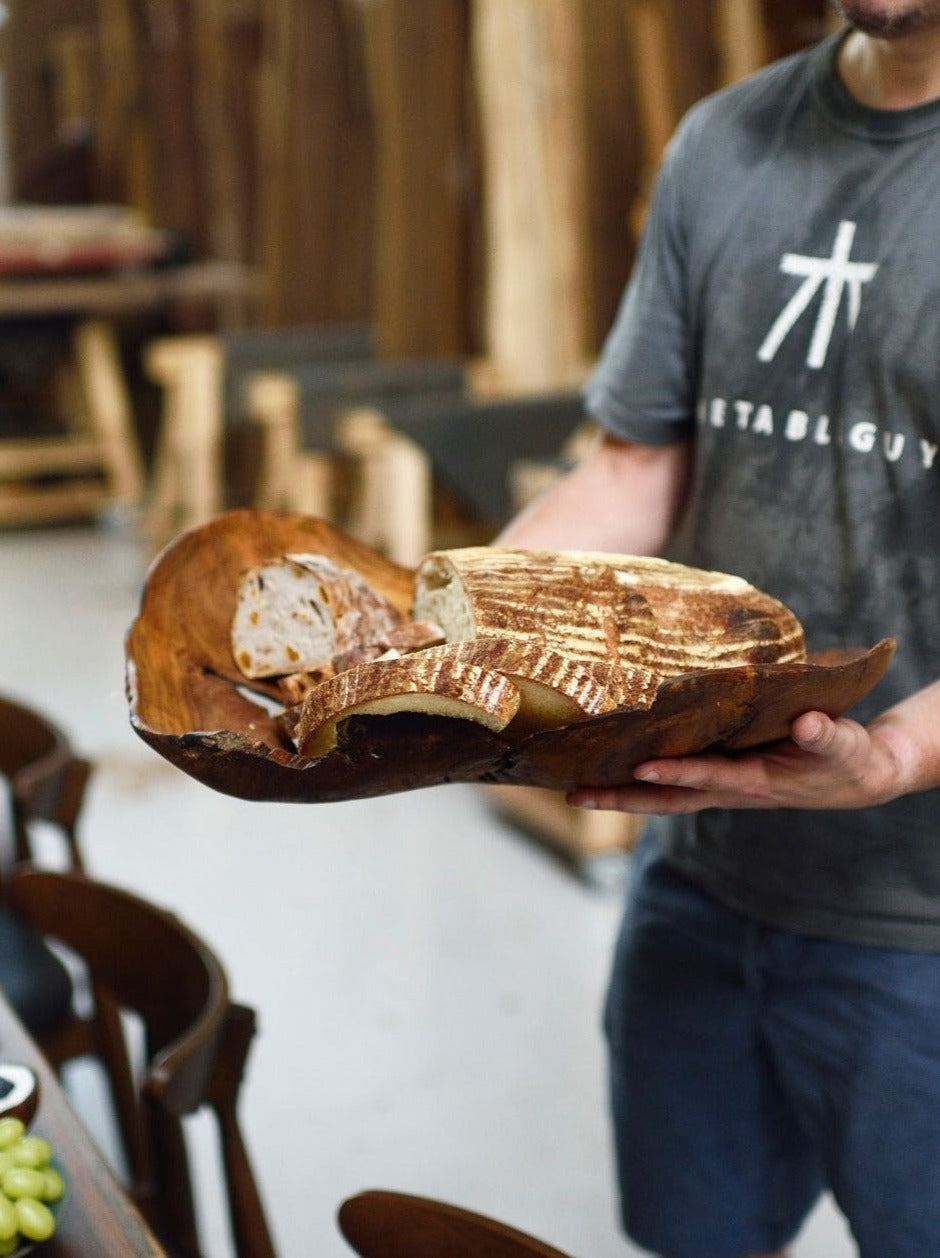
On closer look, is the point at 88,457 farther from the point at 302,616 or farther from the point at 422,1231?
the point at 422,1231

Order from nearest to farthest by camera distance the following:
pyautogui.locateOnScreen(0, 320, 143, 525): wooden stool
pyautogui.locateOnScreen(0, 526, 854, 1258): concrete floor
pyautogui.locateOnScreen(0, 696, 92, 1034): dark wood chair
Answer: pyautogui.locateOnScreen(0, 696, 92, 1034): dark wood chair < pyautogui.locateOnScreen(0, 526, 854, 1258): concrete floor < pyautogui.locateOnScreen(0, 320, 143, 525): wooden stool

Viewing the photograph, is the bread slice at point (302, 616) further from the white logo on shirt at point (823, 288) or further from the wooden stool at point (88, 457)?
the wooden stool at point (88, 457)

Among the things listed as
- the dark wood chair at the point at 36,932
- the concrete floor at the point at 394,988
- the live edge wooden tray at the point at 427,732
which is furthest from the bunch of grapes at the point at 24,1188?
the concrete floor at the point at 394,988

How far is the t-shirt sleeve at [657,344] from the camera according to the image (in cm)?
137

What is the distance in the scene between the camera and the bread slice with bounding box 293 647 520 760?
0.87m

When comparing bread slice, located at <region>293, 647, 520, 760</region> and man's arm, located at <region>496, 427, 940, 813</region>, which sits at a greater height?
bread slice, located at <region>293, 647, 520, 760</region>

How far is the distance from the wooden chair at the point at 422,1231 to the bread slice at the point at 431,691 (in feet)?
1.19

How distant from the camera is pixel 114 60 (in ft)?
26.6

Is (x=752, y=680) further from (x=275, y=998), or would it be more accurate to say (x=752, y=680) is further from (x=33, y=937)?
(x=275, y=998)

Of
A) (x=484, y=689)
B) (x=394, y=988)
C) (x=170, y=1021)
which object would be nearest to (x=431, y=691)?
(x=484, y=689)

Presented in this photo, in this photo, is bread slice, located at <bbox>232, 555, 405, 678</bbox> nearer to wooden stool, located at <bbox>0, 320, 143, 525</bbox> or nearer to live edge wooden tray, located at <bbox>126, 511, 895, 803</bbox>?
live edge wooden tray, located at <bbox>126, 511, 895, 803</bbox>

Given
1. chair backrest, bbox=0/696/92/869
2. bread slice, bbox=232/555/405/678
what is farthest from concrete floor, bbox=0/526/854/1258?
bread slice, bbox=232/555/405/678

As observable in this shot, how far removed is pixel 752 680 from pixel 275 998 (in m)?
2.15

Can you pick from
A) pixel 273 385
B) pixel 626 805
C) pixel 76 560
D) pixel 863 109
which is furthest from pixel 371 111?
pixel 626 805
